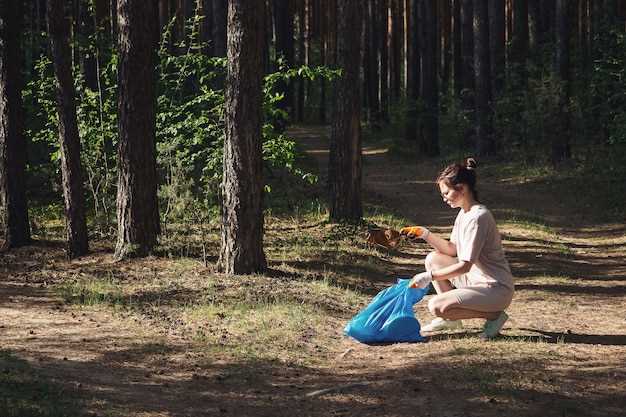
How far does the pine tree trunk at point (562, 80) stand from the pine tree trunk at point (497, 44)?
10.8 feet

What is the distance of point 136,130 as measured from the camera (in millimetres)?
11555

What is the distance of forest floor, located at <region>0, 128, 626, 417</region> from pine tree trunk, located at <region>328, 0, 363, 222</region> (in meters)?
0.51

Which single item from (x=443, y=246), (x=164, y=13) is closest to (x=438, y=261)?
(x=443, y=246)

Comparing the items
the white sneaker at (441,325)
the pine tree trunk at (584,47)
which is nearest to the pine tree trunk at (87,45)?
the white sneaker at (441,325)

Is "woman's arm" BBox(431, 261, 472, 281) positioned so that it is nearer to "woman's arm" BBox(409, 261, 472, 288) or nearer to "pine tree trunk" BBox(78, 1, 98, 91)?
"woman's arm" BBox(409, 261, 472, 288)

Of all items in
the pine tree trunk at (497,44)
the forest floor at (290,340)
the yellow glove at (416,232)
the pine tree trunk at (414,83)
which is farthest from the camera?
the pine tree trunk at (414,83)

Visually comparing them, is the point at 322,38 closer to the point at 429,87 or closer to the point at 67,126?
the point at 429,87

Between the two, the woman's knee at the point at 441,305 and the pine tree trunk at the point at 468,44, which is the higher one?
the pine tree trunk at the point at 468,44

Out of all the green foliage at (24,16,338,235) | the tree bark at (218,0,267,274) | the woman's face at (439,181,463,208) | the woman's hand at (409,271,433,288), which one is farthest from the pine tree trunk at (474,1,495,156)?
the woman's hand at (409,271,433,288)

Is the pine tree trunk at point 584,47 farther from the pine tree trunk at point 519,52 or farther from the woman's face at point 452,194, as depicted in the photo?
the woman's face at point 452,194

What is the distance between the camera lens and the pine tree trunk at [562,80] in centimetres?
2242

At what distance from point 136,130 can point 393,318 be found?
5.20m

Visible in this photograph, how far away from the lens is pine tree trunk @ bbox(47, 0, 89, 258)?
11492 millimetres

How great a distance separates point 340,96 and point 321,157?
46.1ft
